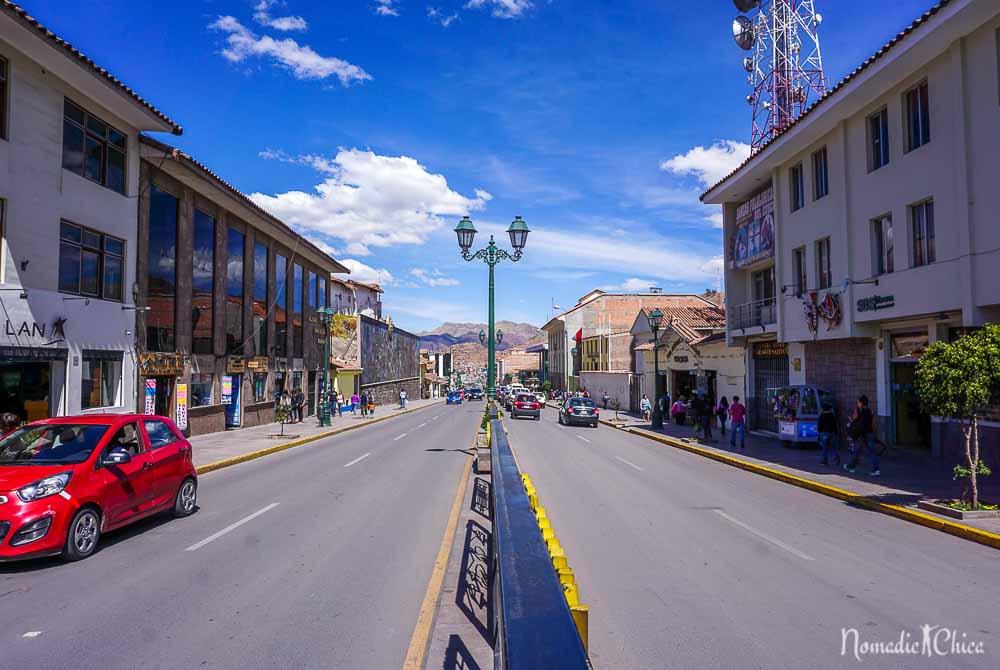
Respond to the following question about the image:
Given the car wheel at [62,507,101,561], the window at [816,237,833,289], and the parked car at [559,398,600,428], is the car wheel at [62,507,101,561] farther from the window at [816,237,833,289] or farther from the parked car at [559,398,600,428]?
the parked car at [559,398,600,428]

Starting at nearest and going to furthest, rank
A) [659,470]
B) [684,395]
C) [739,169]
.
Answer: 1. [659,470]
2. [739,169]
3. [684,395]

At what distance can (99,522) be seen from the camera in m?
7.58

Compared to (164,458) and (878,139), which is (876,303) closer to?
(878,139)

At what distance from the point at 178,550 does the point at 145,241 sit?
15.4m

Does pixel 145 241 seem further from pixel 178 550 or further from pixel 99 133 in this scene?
pixel 178 550

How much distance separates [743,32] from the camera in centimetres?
2750

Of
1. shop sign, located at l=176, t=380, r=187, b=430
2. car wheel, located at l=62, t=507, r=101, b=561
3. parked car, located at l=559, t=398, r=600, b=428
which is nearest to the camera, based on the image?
car wheel, located at l=62, t=507, r=101, b=561

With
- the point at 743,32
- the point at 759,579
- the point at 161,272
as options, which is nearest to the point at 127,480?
the point at 759,579

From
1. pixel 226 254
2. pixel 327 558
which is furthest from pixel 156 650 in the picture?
pixel 226 254

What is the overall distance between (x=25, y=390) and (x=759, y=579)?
53.7 feet

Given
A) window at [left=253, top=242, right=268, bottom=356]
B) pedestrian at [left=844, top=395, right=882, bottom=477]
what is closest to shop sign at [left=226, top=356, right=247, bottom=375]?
window at [left=253, top=242, right=268, bottom=356]

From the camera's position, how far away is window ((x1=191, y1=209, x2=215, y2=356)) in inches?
931

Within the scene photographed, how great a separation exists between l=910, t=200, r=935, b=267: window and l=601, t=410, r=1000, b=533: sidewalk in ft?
16.5

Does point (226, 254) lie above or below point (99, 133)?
below
